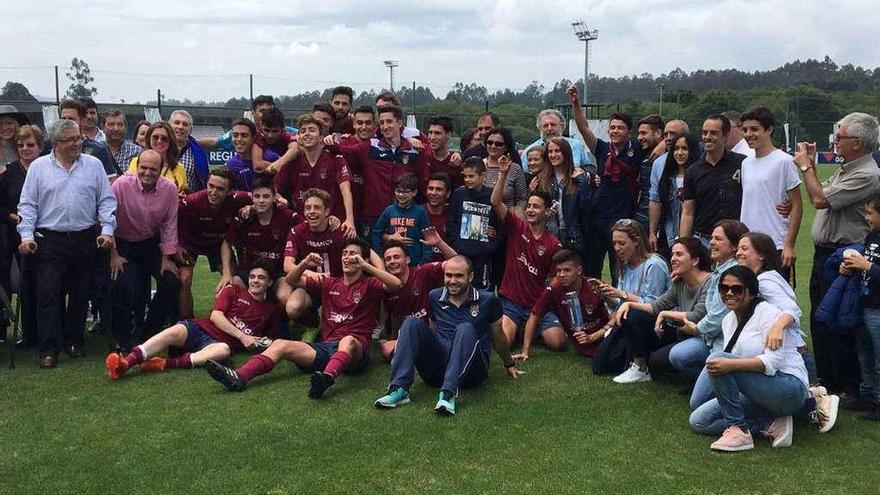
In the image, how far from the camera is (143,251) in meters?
7.20

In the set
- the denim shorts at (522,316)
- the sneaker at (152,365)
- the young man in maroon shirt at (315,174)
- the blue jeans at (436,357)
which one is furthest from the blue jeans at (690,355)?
the sneaker at (152,365)

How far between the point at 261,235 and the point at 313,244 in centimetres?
65

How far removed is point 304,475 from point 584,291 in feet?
10.5

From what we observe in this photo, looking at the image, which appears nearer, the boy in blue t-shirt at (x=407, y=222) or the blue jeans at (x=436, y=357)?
the blue jeans at (x=436, y=357)

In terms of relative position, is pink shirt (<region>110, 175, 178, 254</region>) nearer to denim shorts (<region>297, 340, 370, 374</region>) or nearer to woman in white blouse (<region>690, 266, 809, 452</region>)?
denim shorts (<region>297, 340, 370, 374</region>)

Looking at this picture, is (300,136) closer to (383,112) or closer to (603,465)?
(383,112)

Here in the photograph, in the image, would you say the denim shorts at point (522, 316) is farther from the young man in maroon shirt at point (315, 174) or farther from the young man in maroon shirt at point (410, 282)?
the young man in maroon shirt at point (315, 174)


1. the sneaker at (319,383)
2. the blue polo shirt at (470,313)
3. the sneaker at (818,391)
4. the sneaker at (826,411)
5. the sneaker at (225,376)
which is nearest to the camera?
the sneaker at (826,411)

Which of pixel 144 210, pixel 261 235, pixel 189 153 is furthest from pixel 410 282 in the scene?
pixel 189 153

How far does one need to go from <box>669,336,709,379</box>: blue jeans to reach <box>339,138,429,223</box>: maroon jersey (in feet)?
9.63

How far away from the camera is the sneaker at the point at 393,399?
5.35 meters

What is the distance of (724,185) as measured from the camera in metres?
6.34

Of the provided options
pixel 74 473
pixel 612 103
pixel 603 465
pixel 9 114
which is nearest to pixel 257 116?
pixel 9 114

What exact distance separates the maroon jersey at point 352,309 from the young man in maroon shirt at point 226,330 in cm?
69
